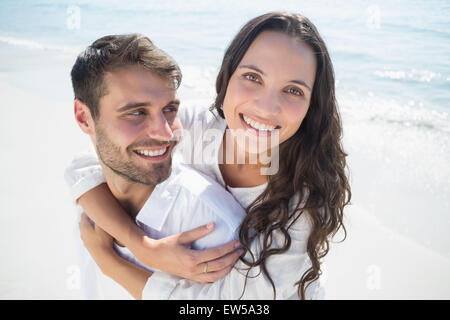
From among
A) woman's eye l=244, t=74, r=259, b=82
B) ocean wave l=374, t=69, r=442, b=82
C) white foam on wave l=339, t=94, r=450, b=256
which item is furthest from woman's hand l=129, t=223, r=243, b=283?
ocean wave l=374, t=69, r=442, b=82

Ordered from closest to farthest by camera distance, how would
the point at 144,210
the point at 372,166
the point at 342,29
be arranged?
the point at 144,210 < the point at 372,166 < the point at 342,29

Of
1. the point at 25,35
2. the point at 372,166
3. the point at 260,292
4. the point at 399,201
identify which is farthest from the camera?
the point at 25,35

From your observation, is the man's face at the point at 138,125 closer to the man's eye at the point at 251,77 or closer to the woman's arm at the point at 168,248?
the woman's arm at the point at 168,248

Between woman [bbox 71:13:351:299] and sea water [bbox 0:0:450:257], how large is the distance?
30.5 inches

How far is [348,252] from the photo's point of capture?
369 centimetres

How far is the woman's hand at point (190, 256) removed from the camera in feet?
6.63

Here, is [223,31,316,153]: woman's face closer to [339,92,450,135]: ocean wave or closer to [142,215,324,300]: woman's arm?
[142,215,324,300]: woman's arm

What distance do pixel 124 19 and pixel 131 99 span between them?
37.3ft

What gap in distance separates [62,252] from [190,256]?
77.5 inches

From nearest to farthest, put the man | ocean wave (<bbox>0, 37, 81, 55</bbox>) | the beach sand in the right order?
1. the man
2. the beach sand
3. ocean wave (<bbox>0, 37, 81, 55</bbox>)

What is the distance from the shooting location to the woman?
6.88ft
